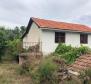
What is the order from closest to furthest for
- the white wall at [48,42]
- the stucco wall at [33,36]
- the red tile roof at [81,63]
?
the red tile roof at [81,63] < the white wall at [48,42] < the stucco wall at [33,36]

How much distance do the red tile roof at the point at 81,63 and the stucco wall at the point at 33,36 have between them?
747cm

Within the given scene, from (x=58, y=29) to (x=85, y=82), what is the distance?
10952 millimetres

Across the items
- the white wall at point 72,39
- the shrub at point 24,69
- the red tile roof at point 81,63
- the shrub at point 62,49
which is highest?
the white wall at point 72,39

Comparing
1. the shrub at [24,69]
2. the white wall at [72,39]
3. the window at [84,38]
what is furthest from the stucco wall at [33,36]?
the window at [84,38]

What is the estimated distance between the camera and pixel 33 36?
77.6 ft

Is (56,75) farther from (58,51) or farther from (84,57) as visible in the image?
(58,51)

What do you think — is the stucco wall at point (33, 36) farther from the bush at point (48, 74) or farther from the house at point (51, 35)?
the bush at point (48, 74)

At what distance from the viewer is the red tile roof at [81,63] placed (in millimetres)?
13734

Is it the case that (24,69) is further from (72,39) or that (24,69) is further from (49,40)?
(72,39)

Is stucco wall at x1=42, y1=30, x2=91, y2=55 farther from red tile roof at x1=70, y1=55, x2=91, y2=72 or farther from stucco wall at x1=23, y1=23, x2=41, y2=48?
red tile roof at x1=70, y1=55, x2=91, y2=72

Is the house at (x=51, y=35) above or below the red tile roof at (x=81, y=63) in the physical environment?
above

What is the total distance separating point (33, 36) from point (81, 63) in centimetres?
1037

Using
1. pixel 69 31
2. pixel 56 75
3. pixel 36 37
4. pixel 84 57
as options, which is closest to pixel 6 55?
pixel 36 37

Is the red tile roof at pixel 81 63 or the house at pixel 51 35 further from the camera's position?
the house at pixel 51 35
